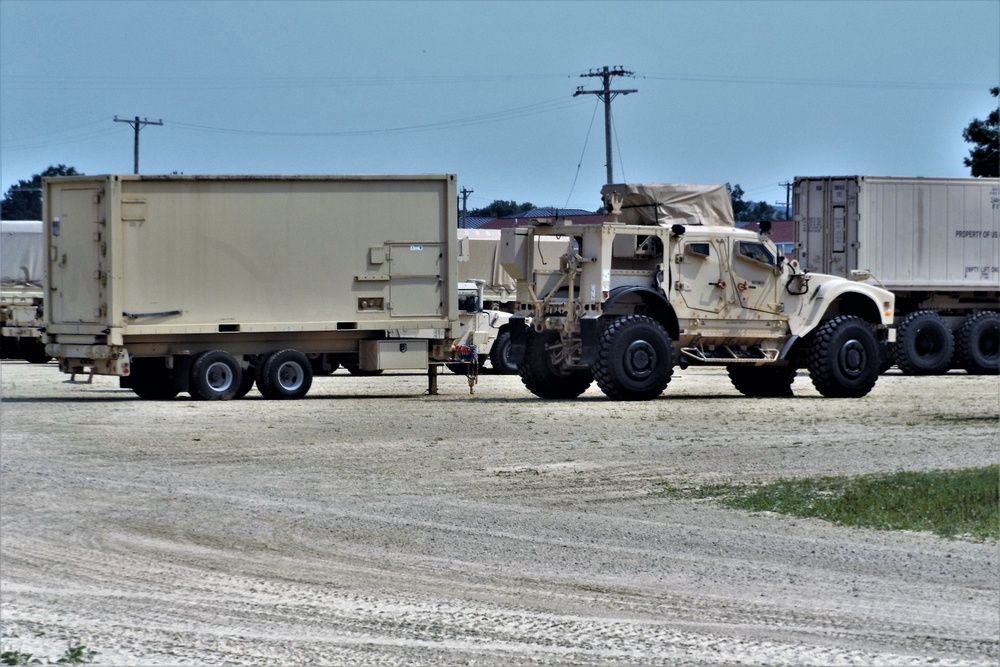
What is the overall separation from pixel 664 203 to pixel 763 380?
11.7 ft

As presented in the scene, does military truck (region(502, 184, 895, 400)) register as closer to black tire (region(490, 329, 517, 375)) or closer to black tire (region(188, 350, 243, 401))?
black tire (region(188, 350, 243, 401))

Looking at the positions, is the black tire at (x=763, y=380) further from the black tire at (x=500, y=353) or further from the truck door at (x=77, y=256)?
the truck door at (x=77, y=256)

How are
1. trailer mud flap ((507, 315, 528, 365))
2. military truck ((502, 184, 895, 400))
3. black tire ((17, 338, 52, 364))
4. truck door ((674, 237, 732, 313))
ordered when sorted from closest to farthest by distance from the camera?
military truck ((502, 184, 895, 400)) → truck door ((674, 237, 732, 313)) → trailer mud flap ((507, 315, 528, 365)) → black tire ((17, 338, 52, 364))

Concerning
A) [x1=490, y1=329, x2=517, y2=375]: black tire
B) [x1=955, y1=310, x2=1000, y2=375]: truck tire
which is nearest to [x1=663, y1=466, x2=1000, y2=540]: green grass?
[x1=955, y1=310, x2=1000, y2=375]: truck tire

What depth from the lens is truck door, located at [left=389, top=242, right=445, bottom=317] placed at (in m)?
22.8

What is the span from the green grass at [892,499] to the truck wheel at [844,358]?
899 centimetres

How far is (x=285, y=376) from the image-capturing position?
2214 centimetres

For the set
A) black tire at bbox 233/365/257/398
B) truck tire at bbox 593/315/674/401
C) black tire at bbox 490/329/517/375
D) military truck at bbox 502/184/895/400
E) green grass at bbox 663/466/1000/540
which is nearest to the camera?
green grass at bbox 663/466/1000/540

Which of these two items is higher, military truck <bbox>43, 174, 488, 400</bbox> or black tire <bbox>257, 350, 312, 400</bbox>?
military truck <bbox>43, 174, 488, 400</bbox>

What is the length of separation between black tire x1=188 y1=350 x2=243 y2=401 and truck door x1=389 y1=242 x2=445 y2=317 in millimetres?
2570

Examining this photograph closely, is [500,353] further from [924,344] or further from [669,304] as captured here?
[669,304]

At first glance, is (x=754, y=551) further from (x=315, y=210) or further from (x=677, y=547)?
(x=315, y=210)

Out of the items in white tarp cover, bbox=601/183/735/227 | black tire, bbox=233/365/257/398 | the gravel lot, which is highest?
white tarp cover, bbox=601/183/735/227

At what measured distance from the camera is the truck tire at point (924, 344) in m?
28.4
